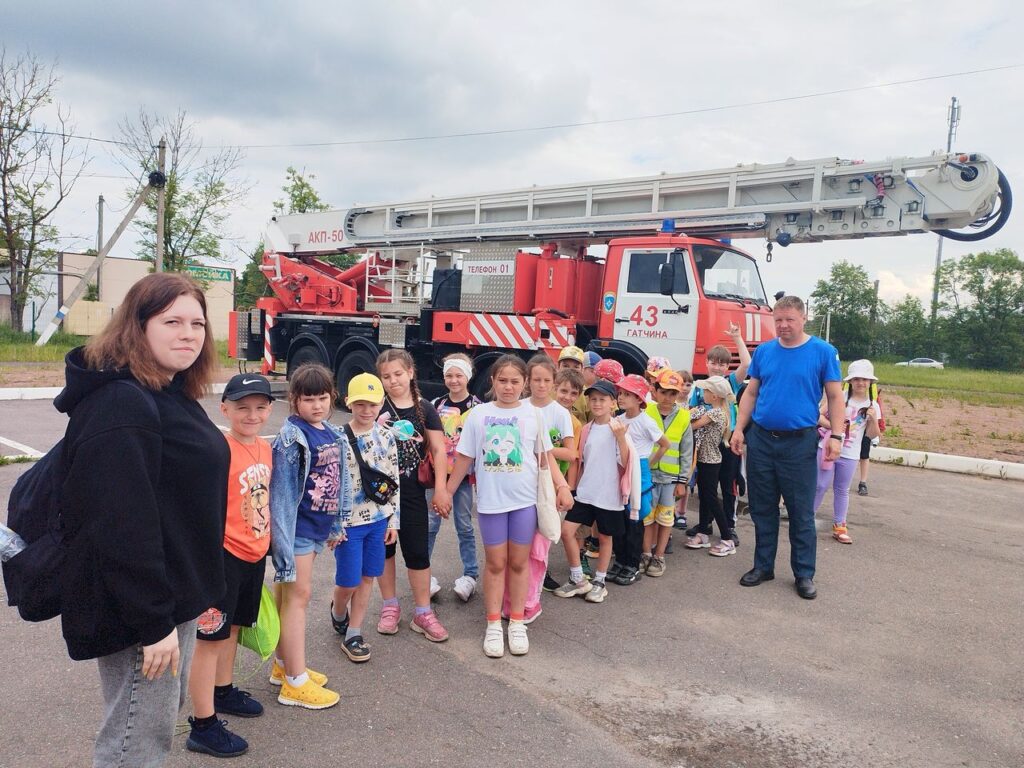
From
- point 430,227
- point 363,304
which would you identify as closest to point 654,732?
point 430,227

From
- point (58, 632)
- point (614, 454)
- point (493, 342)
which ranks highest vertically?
point (493, 342)

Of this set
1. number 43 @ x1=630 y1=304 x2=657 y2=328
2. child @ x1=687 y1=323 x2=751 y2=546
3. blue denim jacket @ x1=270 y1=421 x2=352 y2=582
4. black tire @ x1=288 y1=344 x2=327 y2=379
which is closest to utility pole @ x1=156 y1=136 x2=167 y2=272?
black tire @ x1=288 y1=344 x2=327 y2=379

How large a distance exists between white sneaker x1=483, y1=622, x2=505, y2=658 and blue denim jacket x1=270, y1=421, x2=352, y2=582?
1197mm

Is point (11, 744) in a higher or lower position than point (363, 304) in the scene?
lower

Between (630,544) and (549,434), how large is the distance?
3.99 feet

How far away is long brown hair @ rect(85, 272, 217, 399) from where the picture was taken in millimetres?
1761

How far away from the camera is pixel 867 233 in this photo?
798cm

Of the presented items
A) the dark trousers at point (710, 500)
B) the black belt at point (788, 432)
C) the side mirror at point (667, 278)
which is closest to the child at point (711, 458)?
the dark trousers at point (710, 500)

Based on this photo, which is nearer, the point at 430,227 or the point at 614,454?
the point at 614,454

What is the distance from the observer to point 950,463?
29.9 feet

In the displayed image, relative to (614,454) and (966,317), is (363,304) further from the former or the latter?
(966,317)

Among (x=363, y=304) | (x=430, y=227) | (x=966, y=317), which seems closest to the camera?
(x=430, y=227)

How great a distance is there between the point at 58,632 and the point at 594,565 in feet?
Answer: 10.5

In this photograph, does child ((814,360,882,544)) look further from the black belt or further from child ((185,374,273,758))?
child ((185,374,273,758))
